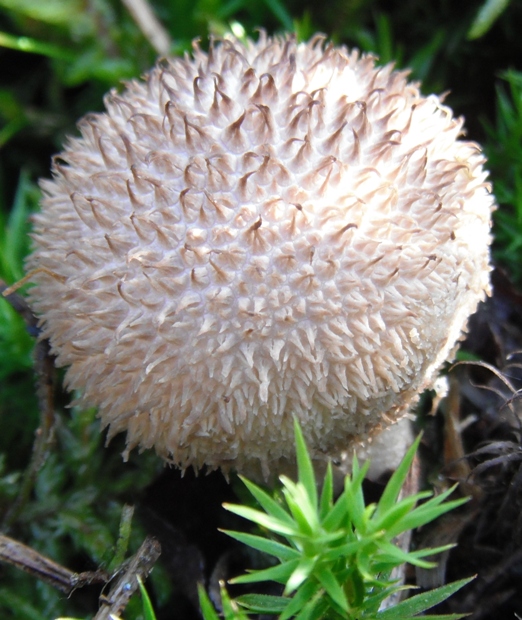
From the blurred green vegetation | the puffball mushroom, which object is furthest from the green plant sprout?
the blurred green vegetation

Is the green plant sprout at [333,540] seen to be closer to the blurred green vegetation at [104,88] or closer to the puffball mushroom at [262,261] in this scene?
the puffball mushroom at [262,261]

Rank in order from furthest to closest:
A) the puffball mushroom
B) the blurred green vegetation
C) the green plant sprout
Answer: the blurred green vegetation, the puffball mushroom, the green plant sprout

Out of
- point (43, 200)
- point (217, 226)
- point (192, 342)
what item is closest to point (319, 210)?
point (217, 226)

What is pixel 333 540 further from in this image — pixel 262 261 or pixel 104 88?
pixel 104 88

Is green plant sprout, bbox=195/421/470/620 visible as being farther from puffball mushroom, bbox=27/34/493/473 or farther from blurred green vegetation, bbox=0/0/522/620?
blurred green vegetation, bbox=0/0/522/620

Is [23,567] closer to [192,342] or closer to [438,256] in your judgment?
[192,342]
